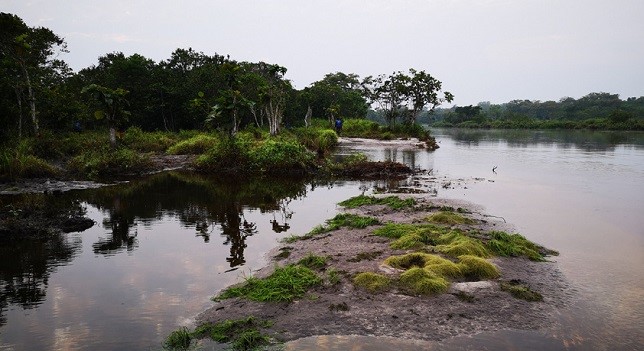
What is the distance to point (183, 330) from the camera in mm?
6379

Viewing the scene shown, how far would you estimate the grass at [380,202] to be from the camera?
49.2 ft

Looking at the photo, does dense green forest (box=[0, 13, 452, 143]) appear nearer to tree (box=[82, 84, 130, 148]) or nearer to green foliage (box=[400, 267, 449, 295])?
tree (box=[82, 84, 130, 148])

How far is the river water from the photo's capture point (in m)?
6.28

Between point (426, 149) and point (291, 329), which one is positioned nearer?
point (291, 329)

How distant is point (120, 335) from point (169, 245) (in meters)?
4.84

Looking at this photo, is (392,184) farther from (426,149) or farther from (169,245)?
(426,149)

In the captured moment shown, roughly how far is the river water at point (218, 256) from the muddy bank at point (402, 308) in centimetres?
28

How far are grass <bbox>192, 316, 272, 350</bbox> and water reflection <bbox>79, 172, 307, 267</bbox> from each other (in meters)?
3.17

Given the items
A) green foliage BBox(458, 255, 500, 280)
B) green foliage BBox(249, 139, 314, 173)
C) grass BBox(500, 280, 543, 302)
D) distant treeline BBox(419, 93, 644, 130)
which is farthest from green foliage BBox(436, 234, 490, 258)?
distant treeline BBox(419, 93, 644, 130)

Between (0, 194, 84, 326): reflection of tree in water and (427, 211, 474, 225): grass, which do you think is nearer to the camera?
(0, 194, 84, 326): reflection of tree in water

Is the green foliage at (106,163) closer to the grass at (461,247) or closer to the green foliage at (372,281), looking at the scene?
the green foliage at (372,281)

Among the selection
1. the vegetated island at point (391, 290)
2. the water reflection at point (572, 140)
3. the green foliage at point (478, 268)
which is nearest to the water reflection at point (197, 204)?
the vegetated island at point (391, 290)

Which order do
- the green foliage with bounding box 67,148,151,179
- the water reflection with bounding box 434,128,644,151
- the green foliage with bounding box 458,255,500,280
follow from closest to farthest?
the green foliage with bounding box 458,255,500,280, the green foliage with bounding box 67,148,151,179, the water reflection with bounding box 434,128,644,151

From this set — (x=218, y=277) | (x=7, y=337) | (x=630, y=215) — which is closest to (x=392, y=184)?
(x=630, y=215)
